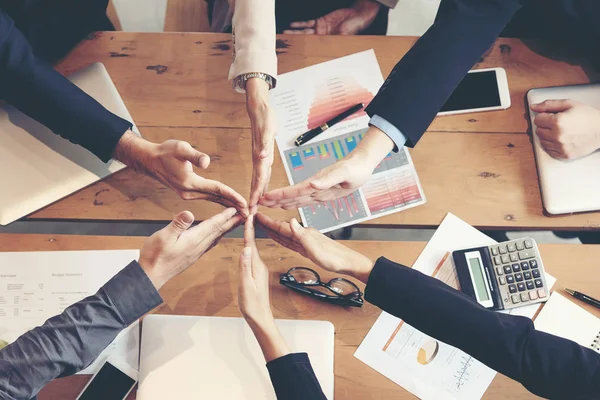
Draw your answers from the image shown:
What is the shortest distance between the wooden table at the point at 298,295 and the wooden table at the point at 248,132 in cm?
6

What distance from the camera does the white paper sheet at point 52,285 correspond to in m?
1.00

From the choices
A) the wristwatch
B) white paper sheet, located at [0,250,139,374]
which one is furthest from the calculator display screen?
white paper sheet, located at [0,250,139,374]

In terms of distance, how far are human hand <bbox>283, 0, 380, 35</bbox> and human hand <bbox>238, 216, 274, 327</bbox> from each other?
0.75 metres

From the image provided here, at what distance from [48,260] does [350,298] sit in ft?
2.12

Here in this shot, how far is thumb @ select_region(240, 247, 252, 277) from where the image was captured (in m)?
0.93

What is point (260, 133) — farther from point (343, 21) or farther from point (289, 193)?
point (343, 21)

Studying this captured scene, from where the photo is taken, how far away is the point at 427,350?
101 cm

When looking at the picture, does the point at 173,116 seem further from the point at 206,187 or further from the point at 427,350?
the point at 427,350

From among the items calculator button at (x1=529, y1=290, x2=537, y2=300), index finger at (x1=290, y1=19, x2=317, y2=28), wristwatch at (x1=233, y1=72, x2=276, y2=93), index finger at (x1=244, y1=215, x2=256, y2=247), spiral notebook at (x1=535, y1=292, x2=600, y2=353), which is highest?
index finger at (x1=290, y1=19, x2=317, y2=28)

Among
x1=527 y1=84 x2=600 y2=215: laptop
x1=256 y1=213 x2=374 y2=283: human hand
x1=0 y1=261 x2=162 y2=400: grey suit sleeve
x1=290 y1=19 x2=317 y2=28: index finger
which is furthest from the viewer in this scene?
x1=290 y1=19 x2=317 y2=28: index finger

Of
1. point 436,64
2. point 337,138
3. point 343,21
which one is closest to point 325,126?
point 337,138

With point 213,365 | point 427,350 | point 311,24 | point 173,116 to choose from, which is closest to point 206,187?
point 173,116

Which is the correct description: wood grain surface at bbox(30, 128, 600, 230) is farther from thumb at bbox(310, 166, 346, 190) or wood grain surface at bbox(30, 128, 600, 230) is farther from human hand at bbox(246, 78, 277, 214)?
thumb at bbox(310, 166, 346, 190)

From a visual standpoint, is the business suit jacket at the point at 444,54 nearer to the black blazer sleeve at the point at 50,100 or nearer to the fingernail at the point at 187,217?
the fingernail at the point at 187,217
